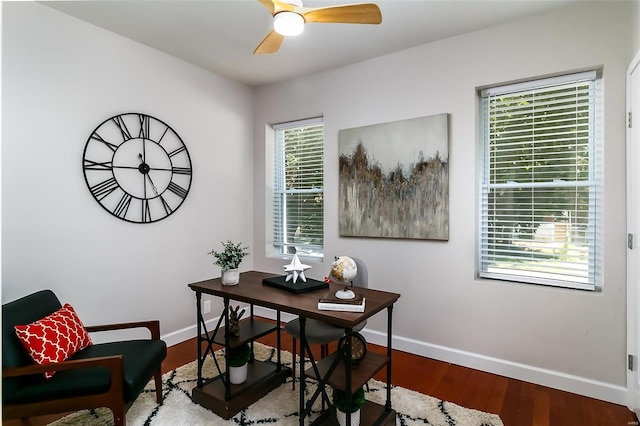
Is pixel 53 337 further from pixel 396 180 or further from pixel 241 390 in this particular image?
pixel 396 180

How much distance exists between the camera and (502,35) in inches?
115

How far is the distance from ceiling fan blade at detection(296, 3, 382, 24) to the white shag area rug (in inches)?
93.0

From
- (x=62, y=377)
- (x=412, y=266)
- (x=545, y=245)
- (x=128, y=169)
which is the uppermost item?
(x=128, y=169)

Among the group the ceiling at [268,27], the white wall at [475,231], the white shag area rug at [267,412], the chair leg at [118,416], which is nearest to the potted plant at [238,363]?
the white shag area rug at [267,412]

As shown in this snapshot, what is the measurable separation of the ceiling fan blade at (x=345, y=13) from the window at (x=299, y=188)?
1937 mm

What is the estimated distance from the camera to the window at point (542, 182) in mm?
2734

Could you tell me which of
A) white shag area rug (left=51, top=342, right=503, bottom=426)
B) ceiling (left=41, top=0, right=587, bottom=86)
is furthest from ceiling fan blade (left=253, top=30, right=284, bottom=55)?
white shag area rug (left=51, top=342, right=503, bottom=426)

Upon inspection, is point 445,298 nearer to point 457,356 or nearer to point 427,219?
point 457,356

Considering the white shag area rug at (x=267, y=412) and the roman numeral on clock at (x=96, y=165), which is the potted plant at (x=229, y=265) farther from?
the roman numeral on clock at (x=96, y=165)

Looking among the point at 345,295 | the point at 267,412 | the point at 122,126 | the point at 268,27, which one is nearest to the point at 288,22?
the point at 268,27

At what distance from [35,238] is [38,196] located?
296 millimetres

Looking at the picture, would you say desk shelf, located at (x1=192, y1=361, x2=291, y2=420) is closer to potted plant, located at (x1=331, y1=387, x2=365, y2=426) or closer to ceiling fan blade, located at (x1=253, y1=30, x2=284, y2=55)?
potted plant, located at (x1=331, y1=387, x2=365, y2=426)

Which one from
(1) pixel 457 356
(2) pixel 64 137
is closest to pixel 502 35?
(1) pixel 457 356

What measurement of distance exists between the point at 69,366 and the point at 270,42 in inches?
84.7
